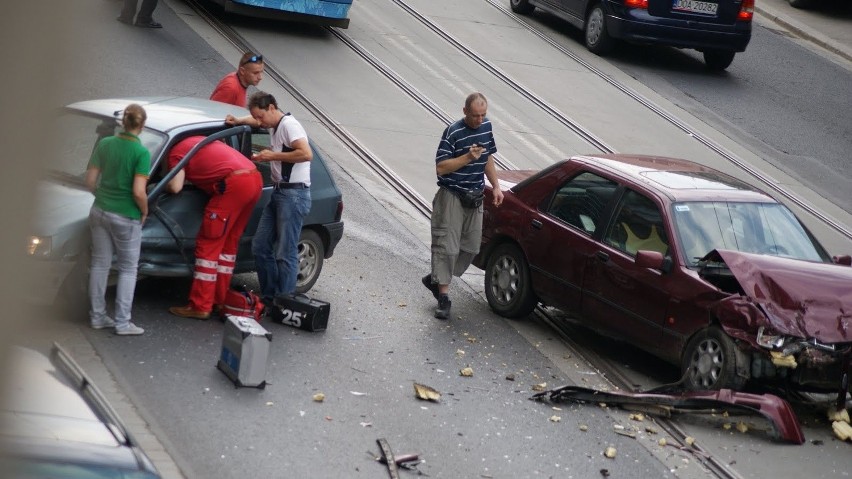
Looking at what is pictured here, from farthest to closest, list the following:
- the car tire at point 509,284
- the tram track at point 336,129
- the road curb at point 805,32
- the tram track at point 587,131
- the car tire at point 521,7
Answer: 1. the road curb at point 805,32
2. the car tire at point 521,7
3. the tram track at point 587,131
4. the tram track at point 336,129
5. the car tire at point 509,284

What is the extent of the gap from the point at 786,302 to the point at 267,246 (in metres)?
3.73

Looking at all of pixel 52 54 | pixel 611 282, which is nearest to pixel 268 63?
pixel 611 282

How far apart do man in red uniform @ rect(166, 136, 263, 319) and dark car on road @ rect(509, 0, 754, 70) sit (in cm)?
1167

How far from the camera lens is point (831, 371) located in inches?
304

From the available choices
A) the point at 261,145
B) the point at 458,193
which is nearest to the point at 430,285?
the point at 458,193

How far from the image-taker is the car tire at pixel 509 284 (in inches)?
371

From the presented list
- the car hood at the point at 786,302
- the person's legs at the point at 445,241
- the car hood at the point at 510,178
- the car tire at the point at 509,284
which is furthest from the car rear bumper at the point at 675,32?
the car hood at the point at 786,302

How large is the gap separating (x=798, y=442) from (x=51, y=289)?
16.5 ft

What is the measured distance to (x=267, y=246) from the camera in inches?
328

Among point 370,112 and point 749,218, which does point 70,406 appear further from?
point 370,112

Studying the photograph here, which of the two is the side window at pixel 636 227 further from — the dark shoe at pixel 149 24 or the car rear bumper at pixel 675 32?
the car rear bumper at pixel 675 32

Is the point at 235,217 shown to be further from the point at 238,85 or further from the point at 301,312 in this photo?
the point at 238,85

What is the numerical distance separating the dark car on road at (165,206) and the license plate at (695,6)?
35.4ft

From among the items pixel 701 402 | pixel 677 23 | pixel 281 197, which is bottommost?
pixel 701 402
